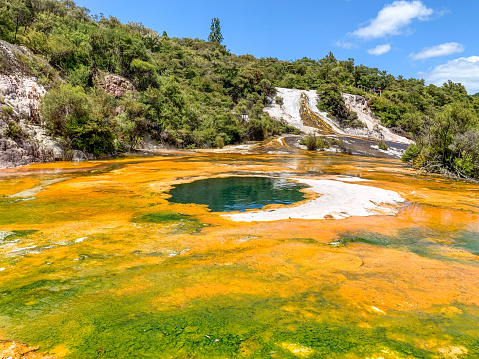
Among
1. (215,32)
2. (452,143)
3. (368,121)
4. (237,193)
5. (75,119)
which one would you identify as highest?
(215,32)

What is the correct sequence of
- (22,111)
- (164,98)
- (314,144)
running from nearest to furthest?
(22,111) < (164,98) < (314,144)

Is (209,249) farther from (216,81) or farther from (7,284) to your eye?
(216,81)

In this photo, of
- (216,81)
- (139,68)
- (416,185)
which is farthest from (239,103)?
(416,185)

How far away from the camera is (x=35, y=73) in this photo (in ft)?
85.0

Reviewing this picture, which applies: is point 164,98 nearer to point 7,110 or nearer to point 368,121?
point 7,110

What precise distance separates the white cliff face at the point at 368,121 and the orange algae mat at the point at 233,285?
49.1 meters

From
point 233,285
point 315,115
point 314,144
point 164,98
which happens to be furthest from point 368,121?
point 233,285

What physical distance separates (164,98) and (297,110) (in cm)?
2990

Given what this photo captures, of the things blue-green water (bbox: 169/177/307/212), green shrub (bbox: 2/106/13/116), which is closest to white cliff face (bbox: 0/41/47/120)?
green shrub (bbox: 2/106/13/116)

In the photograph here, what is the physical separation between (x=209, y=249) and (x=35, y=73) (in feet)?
92.7

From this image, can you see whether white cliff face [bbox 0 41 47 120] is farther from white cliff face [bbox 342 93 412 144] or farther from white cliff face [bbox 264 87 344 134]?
white cliff face [bbox 342 93 412 144]

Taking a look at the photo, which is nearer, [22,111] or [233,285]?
[233,285]

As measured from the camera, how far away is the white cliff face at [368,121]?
177 feet

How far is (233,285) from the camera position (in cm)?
473
